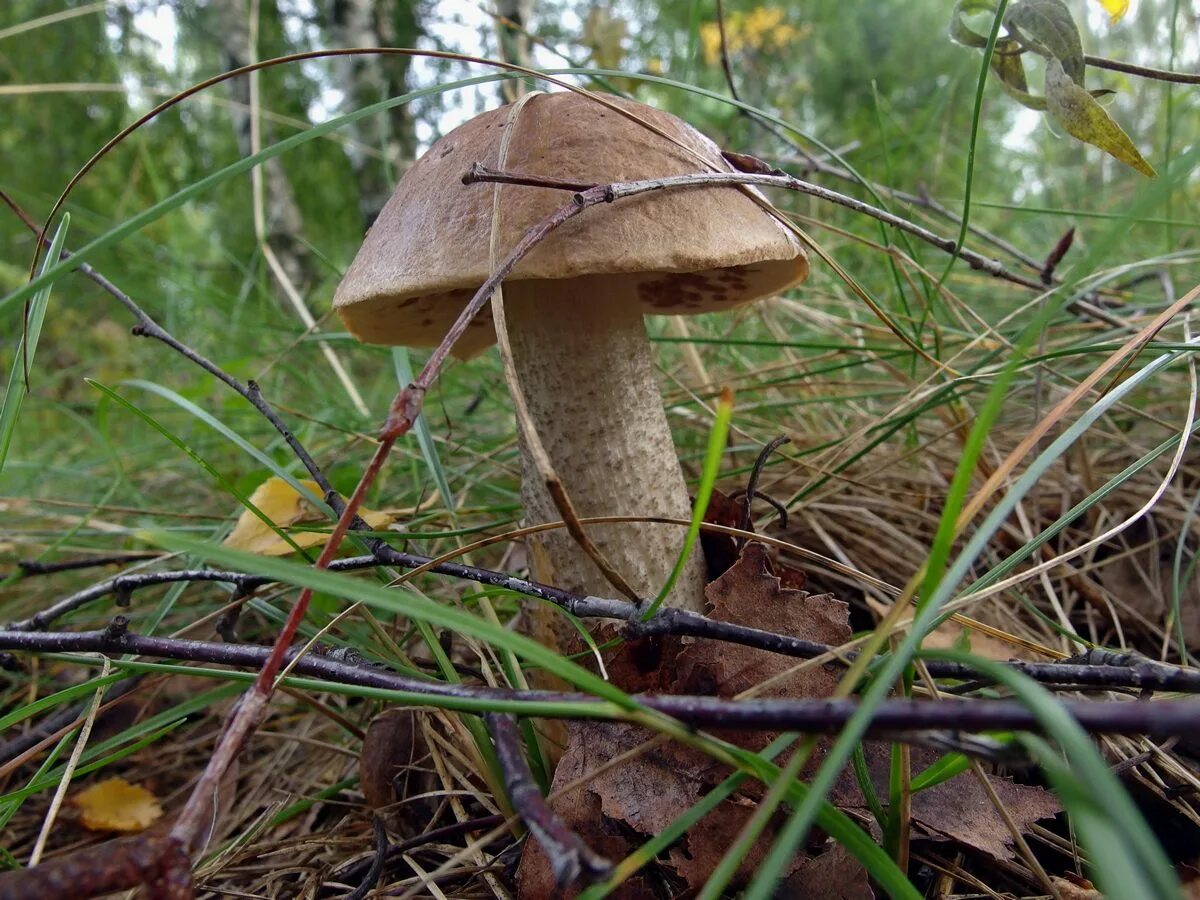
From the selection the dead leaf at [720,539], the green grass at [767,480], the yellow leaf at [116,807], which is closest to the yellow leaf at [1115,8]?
the green grass at [767,480]

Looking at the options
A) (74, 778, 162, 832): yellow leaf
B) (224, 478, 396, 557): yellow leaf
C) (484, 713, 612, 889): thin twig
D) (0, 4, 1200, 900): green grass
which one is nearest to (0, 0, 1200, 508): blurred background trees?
(0, 4, 1200, 900): green grass

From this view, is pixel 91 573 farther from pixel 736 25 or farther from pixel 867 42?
pixel 867 42

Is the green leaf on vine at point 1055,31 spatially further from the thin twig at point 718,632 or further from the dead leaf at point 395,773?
the dead leaf at point 395,773

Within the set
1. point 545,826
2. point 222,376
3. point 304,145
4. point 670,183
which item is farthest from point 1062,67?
point 304,145

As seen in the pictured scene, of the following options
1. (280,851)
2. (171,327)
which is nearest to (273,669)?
(280,851)

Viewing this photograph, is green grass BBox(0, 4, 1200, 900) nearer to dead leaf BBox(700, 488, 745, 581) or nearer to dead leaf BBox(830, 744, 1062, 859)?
dead leaf BBox(830, 744, 1062, 859)

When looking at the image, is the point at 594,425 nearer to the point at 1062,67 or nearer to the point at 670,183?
the point at 670,183
